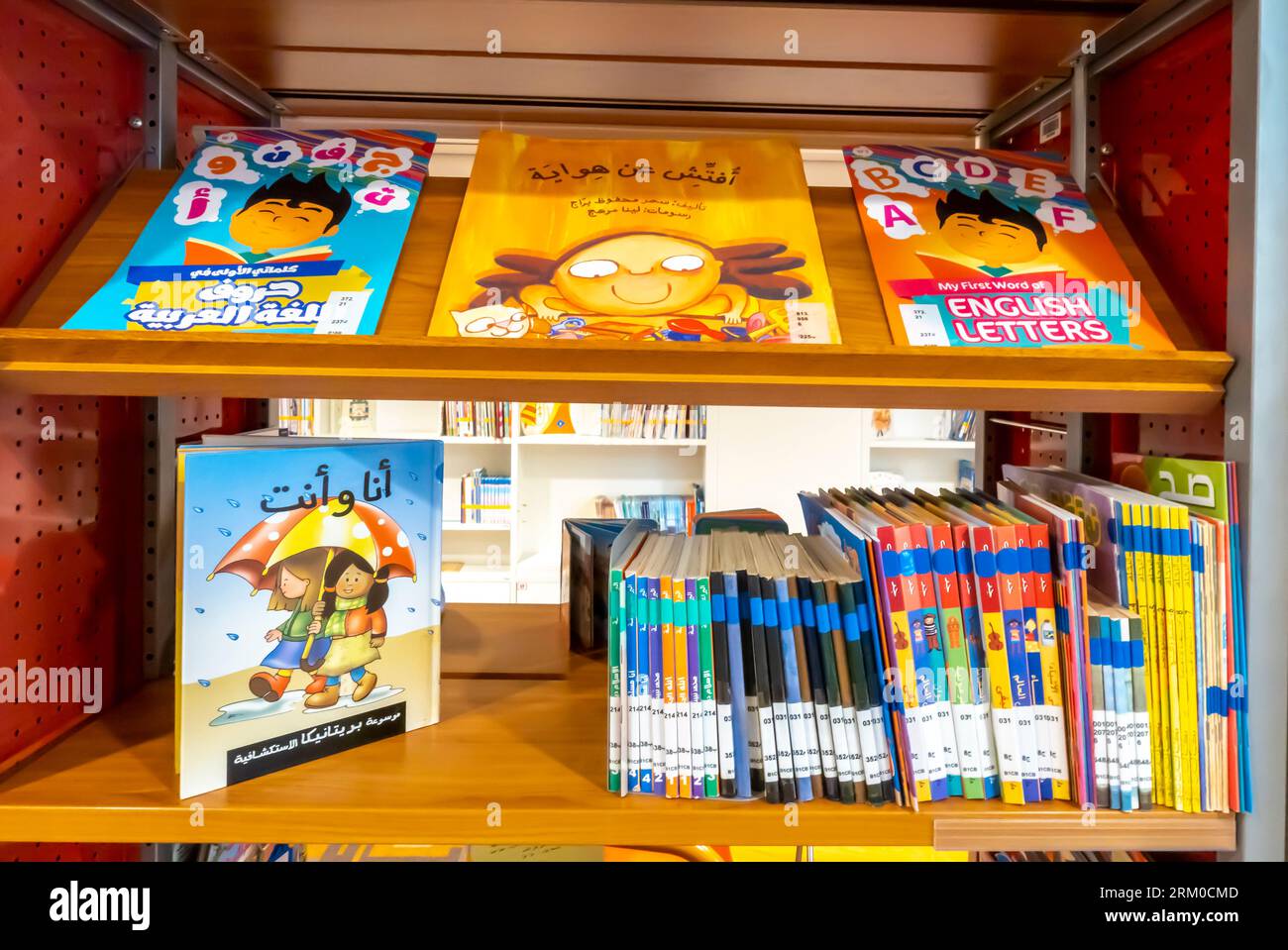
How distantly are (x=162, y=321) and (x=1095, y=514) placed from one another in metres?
1.08

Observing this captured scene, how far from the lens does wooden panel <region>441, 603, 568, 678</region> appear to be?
127cm

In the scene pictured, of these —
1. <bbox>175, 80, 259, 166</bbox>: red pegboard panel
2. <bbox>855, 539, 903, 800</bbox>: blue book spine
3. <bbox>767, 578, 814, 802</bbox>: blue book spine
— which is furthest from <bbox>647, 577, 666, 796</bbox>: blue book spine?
<bbox>175, 80, 259, 166</bbox>: red pegboard panel

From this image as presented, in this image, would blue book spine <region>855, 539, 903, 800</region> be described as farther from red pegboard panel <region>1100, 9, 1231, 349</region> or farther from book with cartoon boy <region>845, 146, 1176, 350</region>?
red pegboard panel <region>1100, 9, 1231, 349</region>

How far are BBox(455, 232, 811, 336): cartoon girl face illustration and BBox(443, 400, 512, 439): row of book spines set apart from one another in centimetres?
293

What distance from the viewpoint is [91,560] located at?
1084 millimetres

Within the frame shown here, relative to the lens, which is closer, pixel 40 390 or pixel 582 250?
pixel 40 390

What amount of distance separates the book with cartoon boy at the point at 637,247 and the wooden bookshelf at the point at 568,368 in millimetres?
32

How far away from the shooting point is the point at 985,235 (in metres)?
1.03

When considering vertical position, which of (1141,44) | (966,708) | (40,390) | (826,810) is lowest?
(826,810)

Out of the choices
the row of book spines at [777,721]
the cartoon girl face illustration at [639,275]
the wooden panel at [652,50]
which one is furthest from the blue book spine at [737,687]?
the wooden panel at [652,50]

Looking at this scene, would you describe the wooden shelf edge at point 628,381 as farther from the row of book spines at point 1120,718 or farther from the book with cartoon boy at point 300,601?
the row of book spines at point 1120,718

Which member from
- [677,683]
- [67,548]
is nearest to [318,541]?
[67,548]
